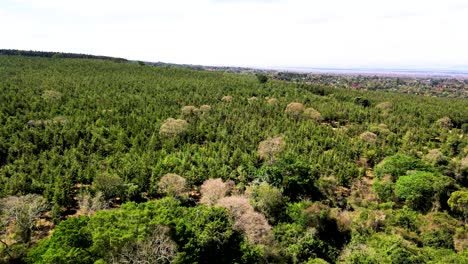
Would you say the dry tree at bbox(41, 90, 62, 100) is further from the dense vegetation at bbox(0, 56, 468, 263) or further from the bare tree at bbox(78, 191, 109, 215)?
the bare tree at bbox(78, 191, 109, 215)

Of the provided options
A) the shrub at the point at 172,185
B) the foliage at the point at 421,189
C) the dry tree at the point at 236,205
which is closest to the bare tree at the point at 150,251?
the dry tree at the point at 236,205

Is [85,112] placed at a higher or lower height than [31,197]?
higher

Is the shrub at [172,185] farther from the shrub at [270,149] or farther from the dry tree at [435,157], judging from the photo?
the dry tree at [435,157]

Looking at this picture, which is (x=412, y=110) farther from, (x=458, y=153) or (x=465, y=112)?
(x=458, y=153)

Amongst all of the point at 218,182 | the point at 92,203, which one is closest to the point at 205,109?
the point at 218,182

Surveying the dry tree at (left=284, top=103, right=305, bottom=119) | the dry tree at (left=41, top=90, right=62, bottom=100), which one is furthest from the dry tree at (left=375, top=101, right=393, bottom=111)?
the dry tree at (left=41, top=90, right=62, bottom=100)

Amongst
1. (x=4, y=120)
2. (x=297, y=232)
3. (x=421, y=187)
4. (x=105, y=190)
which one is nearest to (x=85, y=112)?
(x=4, y=120)
